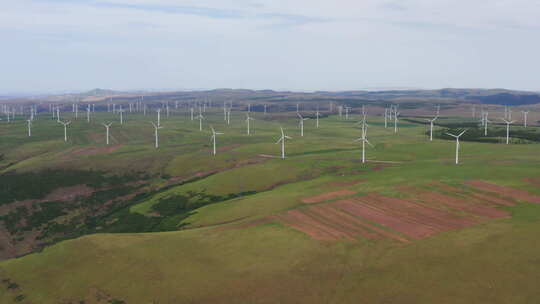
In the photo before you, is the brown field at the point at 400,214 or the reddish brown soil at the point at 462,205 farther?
the reddish brown soil at the point at 462,205

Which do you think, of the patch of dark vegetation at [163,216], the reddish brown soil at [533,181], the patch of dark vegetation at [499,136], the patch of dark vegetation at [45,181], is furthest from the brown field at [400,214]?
the patch of dark vegetation at [499,136]

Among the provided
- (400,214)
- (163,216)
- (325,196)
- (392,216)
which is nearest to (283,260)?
(392,216)

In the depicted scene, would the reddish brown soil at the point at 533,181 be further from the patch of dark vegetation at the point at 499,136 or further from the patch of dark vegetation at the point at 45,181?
the patch of dark vegetation at the point at 45,181

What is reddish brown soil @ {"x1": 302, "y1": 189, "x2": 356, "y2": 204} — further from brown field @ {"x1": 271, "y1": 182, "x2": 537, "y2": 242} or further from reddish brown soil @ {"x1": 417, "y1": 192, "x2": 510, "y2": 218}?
reddish brown soil @ {"x1": 417, "y1": 192, "x2": 510, "y2": 218}

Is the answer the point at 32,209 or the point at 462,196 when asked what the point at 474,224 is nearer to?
the point at 462,196

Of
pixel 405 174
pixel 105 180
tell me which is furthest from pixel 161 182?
pixel 405 174

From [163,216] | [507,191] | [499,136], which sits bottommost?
[163,216]

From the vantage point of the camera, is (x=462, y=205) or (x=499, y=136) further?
(x=499, y=136)

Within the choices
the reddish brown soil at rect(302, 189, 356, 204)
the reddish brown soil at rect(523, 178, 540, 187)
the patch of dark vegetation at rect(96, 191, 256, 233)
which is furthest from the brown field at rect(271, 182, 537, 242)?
the patch of dark vegetation at rect(96, 191, 256, 233)

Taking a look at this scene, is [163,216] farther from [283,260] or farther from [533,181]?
[533,181]
